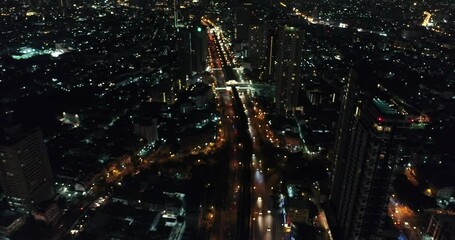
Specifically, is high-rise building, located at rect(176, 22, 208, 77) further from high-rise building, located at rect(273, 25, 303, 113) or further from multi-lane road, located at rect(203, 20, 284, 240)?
high-rise building, located at rect(273, 25, 303, 113)

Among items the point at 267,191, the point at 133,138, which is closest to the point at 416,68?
the point at 267,191

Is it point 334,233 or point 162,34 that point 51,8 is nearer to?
point 162,34

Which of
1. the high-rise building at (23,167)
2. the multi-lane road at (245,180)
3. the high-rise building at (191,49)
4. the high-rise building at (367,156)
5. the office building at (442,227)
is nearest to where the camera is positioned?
the high-rise building at (367,156)

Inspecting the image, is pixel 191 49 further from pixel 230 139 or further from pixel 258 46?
pixel 230 139

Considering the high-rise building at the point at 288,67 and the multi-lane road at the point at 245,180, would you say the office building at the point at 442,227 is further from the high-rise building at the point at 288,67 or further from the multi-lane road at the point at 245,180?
the high-rise building at the point at 288,67

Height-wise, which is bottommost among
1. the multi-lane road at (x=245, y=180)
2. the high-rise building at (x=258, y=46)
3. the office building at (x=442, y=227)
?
the multi-lane road at (x=245, y=180)

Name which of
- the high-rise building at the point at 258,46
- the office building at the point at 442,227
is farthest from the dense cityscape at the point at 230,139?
the high-rise building at the point at 258,46

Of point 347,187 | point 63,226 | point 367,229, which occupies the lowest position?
point 63,226
